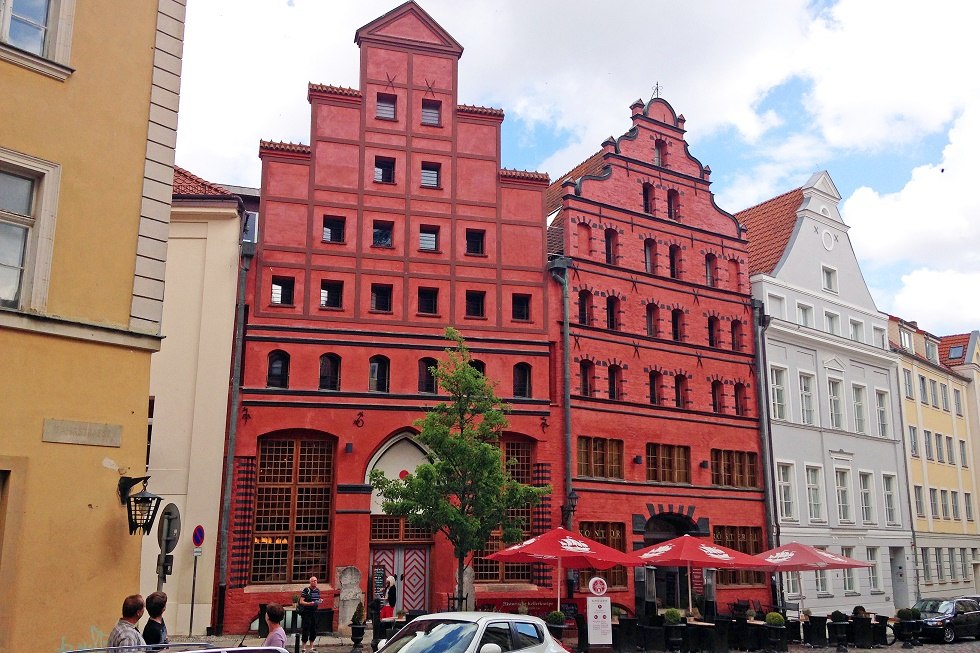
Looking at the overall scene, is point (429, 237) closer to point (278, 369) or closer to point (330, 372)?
point (330, 372)

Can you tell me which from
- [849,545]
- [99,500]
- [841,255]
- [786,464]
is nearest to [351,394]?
[99,500]

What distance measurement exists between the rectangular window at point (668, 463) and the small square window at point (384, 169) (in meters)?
13.3

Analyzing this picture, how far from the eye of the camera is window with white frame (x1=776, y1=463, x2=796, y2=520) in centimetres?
3591

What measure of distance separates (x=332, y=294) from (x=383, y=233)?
2.75m

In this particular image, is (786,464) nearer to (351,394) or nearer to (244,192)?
(351,394)

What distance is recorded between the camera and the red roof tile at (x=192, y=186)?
1100 inches

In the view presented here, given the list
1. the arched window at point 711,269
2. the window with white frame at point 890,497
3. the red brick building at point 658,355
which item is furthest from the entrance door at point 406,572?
the window with white frame at point 890,497

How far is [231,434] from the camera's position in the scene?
2623 centimetres

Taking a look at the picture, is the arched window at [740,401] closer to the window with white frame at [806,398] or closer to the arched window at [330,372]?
the window with white frame at [806,398]

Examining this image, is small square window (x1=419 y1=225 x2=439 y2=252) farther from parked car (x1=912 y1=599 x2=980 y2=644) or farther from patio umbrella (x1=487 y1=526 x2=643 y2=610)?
parked car (x1=912 y1=599 x2=980 y2=644)

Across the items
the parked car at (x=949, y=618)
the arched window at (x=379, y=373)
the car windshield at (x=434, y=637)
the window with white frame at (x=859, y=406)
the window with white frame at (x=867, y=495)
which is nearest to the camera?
the car windshield at (x=434, y=637)

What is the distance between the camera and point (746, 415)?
118 feet

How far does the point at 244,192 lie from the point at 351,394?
32.4 feet

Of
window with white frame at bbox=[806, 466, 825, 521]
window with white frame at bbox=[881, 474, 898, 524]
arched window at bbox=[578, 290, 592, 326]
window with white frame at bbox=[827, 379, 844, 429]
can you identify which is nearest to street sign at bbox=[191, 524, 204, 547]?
arched window at bbox=[578, 290, 592, 326]
